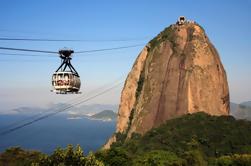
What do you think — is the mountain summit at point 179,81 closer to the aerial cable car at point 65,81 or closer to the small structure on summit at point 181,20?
the small structure on summit at point 181,20

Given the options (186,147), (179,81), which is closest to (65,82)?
(186,147)

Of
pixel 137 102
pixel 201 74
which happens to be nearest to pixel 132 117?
pixel 137 102

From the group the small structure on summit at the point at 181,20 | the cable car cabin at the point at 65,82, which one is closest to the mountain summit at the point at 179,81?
the small structure on summit at the point at 181,20

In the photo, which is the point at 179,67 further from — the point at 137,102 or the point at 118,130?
the point at 118,130

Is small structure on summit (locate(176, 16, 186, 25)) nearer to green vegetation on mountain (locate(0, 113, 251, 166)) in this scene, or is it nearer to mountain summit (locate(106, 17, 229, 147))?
mountain summit (locate(106, 17, 229, 147))

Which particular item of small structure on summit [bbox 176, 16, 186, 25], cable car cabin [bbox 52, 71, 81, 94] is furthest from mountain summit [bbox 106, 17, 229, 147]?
cable car cabin [bbox 52, 71, 81, 94]

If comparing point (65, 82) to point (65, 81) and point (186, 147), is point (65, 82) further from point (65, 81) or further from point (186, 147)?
point (186, 147)
